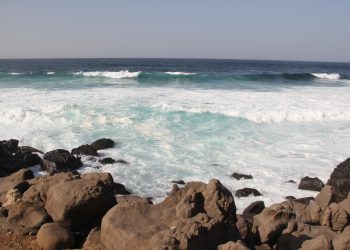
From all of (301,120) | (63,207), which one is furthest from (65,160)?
(301,120)

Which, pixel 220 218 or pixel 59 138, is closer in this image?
pixel 220 218

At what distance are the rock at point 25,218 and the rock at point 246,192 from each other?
455 centimetres

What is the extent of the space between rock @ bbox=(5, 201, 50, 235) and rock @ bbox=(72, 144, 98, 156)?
5351 millimetres

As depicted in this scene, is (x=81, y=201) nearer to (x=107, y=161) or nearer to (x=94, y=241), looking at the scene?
(x=94, y=241)

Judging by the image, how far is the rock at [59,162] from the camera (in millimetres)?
10875

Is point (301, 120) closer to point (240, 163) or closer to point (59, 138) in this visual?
point (240, 163)

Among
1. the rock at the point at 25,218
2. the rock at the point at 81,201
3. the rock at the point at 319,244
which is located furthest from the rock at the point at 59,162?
the rock at the point at 319,244

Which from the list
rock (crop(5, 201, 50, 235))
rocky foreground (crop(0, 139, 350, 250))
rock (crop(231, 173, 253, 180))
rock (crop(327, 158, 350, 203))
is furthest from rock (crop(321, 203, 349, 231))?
rock (crop(5, 201, 50, 235))

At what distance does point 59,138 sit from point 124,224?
908cm

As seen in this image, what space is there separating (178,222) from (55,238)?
1.84 m

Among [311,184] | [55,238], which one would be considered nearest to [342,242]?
[55,238]

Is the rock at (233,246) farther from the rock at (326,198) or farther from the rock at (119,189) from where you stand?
the rock at (119,189)

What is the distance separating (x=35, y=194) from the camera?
7.24 m

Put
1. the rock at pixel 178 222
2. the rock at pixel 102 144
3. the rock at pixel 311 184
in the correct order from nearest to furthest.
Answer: the rock at pixel 178 222 < the rock at pixel 311 184 < the rock at pixel 102 144
